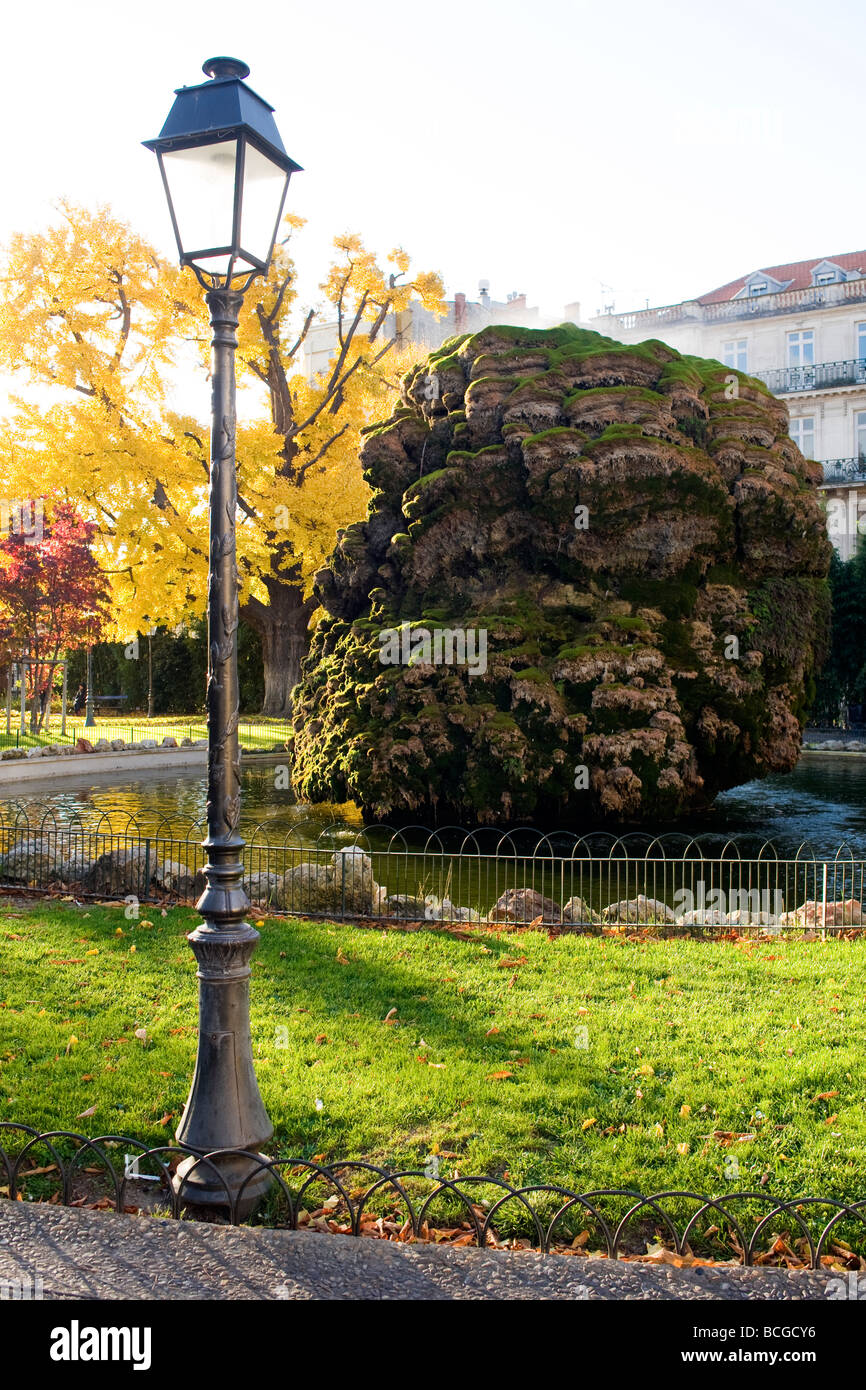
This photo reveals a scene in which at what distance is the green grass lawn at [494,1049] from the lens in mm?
4543

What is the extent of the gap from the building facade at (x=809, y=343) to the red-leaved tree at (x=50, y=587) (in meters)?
26.7

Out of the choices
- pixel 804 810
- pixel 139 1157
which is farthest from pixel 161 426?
pixel 139 1157

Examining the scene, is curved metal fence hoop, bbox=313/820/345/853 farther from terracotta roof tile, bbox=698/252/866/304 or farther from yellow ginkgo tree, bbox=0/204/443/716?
terracotta roof tile, bbox=698/252/866/304

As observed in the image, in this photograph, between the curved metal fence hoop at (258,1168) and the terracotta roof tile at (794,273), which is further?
the terracotta roof tile at (794,273)

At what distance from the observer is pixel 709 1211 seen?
13.3ft

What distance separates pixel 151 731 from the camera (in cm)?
2905

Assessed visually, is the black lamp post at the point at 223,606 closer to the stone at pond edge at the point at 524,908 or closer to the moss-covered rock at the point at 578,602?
the stone at pond edge at the point at 524,908

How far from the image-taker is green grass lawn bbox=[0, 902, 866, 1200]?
454 cm

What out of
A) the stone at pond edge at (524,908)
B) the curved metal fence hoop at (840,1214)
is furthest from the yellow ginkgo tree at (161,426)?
the curved metal fence hoop at (840,1214)

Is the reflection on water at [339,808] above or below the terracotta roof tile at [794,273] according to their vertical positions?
below
